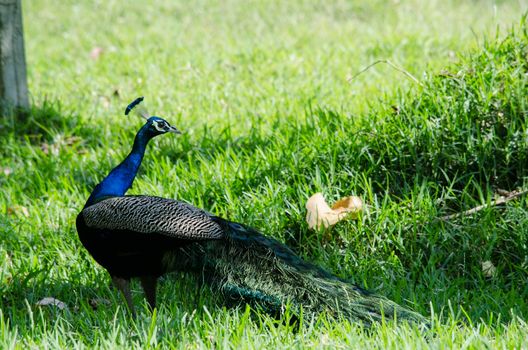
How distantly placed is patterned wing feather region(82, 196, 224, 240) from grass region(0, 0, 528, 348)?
246 mm

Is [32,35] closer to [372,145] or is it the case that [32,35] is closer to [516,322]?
[372,145]

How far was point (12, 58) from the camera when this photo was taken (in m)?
5.92

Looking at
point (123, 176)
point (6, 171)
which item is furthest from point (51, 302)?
point (6, 171)

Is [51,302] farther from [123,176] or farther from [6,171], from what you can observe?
[6,171]

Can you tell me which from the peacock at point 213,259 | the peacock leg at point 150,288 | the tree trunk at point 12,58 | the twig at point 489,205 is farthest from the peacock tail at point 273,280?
the tree trunk at point 12,58

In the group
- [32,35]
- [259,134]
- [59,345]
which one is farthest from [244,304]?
[32,35]

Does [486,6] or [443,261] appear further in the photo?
[486,6]

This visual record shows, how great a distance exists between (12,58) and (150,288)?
3039 mm

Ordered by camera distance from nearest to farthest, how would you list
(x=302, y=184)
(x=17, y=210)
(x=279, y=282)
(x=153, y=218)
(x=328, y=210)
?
(x=279, y=282), (x=153, y=218), (x=328, y=210), (x=302, y=184), (x=17, y=210)

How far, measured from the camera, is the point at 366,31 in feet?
26.8

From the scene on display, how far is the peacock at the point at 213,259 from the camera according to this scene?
3244 millimetres

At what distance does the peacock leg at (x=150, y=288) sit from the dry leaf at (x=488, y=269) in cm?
160

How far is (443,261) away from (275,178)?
1.06 meters

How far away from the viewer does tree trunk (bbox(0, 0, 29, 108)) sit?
19.2ft
